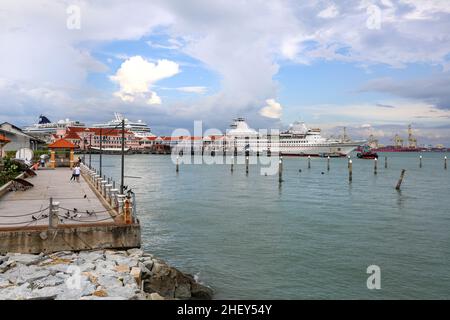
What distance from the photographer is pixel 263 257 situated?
16.8m

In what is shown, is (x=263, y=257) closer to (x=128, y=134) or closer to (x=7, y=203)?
(x=7, y=203)

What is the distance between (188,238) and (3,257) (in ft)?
31.4

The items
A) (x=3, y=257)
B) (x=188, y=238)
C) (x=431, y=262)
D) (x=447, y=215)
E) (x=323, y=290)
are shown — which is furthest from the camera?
(x=447, y=215)

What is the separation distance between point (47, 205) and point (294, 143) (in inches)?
5044

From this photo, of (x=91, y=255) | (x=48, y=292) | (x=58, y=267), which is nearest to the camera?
(x=48, y=292)

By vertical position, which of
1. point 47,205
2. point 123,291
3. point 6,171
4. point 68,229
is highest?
point 6,171

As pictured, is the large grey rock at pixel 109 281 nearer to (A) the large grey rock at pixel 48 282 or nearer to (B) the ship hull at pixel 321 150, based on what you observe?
(A) the large grey rock at pixel 48 282

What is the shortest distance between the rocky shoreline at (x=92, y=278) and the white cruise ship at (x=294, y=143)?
12213 centimetres

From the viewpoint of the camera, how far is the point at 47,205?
16.8m

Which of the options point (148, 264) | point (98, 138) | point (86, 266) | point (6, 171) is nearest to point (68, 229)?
point (86, 266)

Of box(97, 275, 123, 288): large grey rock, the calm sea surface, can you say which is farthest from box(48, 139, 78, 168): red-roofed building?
box(97, 275, 123, 288): large grey rock

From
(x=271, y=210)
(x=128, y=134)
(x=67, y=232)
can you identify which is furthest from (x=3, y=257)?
(x=128, y=134)

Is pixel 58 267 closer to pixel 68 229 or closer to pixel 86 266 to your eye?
pixel 86 266

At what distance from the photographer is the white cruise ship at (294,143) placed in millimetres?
138125
